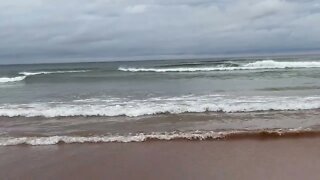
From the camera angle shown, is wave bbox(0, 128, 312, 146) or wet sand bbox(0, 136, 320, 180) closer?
wet sand bbox(0, 136, 320, 180)

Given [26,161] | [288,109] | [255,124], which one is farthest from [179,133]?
[288,109]

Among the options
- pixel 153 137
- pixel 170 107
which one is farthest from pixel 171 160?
pixel 170 107

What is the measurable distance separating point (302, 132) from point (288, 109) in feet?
10.0

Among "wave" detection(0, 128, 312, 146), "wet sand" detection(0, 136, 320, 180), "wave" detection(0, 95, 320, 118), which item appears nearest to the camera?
"wet sand" detection(0, 136, 320, 180)

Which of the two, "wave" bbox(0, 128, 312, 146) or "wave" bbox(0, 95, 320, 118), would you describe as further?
"wave" bbox(0, 95, 320, 118)

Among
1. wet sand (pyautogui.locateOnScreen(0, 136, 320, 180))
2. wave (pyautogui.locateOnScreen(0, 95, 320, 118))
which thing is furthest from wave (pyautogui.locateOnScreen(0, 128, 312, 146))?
wave (pyautogui.locateOnScreen(0, 95, 320, 118))

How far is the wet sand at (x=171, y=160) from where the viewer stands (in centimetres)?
569

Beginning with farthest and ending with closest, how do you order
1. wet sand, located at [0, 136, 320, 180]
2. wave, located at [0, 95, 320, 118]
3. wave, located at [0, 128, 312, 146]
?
wave, located at [0, 95, 320, 118], wave, located at [0, 128, 312, 146], wet sand, located at [0, 136, 320, 180]

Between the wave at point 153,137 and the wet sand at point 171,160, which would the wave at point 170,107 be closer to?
the wave at point 153,137

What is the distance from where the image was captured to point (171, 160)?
251 inches

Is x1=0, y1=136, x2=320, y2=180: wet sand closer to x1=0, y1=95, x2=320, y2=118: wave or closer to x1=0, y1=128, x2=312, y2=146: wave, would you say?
x1=0, y1=128, x2=312, y2=146: wave

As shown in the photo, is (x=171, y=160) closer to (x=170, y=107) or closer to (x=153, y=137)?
(x=153, y=137)

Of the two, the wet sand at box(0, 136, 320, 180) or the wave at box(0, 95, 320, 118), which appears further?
the wave at box(0, 95, 320, 118)

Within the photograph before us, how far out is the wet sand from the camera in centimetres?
569
